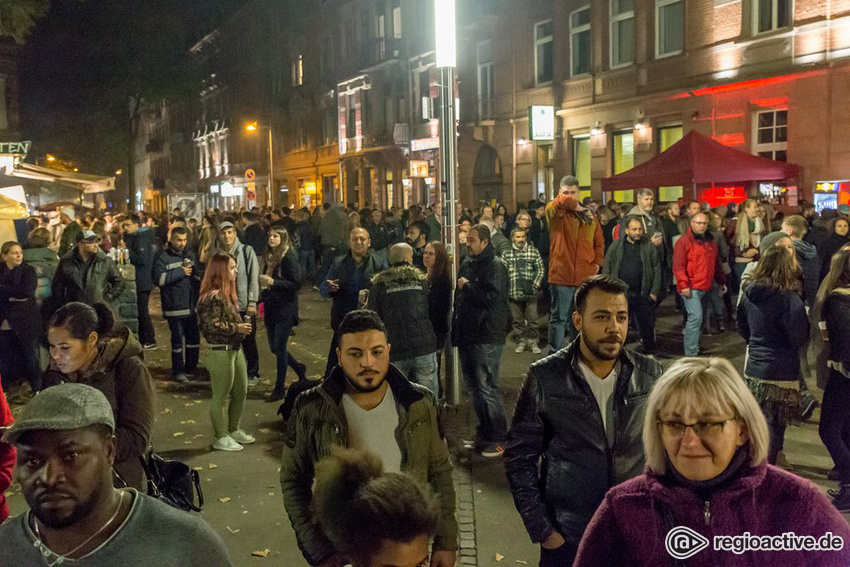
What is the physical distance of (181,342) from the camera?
10.7 m

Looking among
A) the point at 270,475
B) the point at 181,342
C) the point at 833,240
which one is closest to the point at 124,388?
the point at 270,475

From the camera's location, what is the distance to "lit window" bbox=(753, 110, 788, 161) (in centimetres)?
1944

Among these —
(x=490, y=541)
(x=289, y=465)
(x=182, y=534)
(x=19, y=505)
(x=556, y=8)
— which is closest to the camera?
(x=182, y=534)

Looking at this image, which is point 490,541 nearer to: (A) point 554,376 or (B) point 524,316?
(A) point 554,376

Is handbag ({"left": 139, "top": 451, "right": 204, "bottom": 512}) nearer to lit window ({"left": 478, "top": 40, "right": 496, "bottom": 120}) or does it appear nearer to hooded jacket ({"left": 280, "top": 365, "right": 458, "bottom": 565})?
hooded jacket ({"left": 280, "top": 365, "right": 458, "bottom": 565})

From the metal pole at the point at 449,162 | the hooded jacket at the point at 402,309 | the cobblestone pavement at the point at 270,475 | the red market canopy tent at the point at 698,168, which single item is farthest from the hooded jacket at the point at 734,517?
the red market canopy tent at the point at 698,168

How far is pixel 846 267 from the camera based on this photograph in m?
5.88

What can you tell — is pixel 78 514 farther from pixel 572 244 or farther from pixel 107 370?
pixel 572 244

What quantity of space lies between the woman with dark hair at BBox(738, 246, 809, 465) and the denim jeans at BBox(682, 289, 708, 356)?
4.24 meters

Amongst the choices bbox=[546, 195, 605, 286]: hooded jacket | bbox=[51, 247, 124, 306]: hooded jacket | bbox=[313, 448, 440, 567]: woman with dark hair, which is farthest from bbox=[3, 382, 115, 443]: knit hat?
bbox=[546, 195, 605, 286]: hooded jacket

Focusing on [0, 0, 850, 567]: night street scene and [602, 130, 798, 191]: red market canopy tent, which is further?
[602, 130, 798, 191]: red market canopy tent

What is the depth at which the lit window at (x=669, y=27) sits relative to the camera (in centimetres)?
2211

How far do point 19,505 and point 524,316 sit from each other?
292 inches

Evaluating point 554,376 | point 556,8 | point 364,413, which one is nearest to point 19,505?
point 364,413
